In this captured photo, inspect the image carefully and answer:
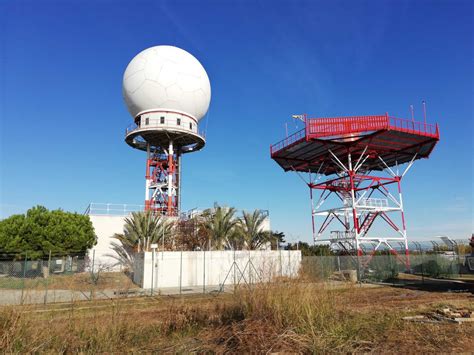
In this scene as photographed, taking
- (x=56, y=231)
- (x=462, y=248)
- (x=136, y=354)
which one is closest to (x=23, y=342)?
(x=136, y=354)

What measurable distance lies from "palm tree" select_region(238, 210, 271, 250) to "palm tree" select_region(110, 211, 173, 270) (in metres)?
7.14

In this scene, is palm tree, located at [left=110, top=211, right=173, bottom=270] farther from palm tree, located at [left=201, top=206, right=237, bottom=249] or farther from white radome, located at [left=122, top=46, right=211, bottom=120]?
white radome, located at [left=122, top=46, right=211, bottom=120]

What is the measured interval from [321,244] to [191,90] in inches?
913

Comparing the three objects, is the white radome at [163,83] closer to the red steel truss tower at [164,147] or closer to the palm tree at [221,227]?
the red steel truss tower at [164,147]

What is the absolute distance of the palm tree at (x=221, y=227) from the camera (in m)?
31.9

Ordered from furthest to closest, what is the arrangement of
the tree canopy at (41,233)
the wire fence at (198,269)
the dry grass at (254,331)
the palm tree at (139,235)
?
the palm tree at (139,235) < the tree canopy at (41,233) < the wire fence at (198,269) < the dry grass at (254,331)

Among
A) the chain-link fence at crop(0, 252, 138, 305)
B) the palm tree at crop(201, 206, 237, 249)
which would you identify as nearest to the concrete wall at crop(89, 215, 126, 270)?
the chain-link fence at crop(0, 252, 138, 305)

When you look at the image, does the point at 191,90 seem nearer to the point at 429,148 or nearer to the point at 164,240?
the point at 164,240

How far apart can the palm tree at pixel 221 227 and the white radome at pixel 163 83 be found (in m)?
14.6

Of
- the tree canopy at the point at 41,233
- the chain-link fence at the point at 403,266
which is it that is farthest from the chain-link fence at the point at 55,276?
the chain-link fence at the point at 403,266

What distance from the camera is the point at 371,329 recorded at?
9.00 meters

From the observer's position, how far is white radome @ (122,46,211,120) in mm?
39250

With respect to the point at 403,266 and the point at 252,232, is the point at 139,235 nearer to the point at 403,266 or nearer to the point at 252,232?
the point at 252,232

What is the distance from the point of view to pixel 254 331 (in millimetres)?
7562
